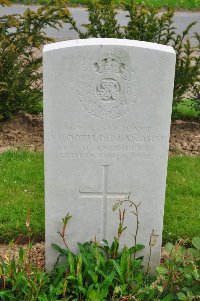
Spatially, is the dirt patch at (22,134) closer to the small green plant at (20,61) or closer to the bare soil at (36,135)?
the bare soil at (36,135)

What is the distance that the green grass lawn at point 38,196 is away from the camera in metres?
4.47

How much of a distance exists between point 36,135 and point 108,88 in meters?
2.86

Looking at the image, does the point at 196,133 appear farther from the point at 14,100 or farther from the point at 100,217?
the point at 100,217

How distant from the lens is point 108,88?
3.46 m

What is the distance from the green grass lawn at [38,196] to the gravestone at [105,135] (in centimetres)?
61

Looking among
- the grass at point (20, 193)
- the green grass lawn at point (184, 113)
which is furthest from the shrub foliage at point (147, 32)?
the grass at point (20, 193)

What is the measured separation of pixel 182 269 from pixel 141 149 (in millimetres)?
807

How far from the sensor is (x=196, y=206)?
4.83 m

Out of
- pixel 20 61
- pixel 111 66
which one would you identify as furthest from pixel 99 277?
pixel 20 61

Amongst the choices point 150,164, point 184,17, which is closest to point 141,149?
point 150,164

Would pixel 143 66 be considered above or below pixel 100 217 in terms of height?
above

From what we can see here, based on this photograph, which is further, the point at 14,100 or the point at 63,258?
the point at 14,100

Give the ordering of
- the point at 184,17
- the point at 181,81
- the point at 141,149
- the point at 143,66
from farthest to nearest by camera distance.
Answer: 1. the point at 184,17
2. the point at 181,81
3. the point at 141,149
4. the point at 143,66

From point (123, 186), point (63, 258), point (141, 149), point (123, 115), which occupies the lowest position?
point (63, 258)
